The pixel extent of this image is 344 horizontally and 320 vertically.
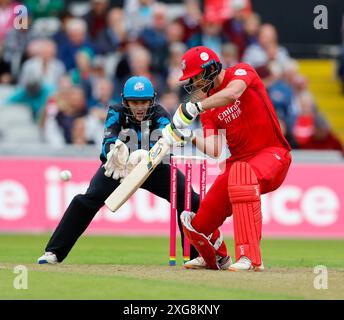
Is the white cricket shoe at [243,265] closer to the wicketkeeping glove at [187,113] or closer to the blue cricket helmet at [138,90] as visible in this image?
the wicketkeeping glove at [187,113]

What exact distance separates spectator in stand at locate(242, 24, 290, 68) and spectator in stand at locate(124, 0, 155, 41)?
2074mm

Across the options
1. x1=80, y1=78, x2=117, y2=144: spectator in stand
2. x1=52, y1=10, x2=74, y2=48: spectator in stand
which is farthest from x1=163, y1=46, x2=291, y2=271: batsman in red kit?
x1=52, y1=10, x2=74, y2=48: spectator in stand

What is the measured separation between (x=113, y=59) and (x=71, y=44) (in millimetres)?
1035

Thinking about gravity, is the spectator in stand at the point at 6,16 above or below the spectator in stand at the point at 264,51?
above

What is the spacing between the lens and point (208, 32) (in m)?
21.6

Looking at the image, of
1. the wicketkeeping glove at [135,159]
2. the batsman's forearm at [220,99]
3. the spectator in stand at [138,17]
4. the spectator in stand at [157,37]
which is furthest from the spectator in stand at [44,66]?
the batsman's forearm at [220,99]

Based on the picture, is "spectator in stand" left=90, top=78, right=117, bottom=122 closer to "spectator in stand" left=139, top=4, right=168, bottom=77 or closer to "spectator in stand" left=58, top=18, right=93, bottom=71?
"spectator in stand" left=58, top=18, right=93, bottom=71

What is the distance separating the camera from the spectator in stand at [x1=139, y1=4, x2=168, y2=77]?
21.1m

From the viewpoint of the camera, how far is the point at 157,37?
2131 centimetres

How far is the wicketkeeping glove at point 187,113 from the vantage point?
10.4 m

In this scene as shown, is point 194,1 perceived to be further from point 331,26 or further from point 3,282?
point 3,282

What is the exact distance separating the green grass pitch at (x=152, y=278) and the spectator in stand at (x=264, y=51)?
24.8 feet

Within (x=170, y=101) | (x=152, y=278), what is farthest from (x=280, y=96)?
(x=152, y=278)

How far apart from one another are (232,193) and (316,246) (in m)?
5.82
